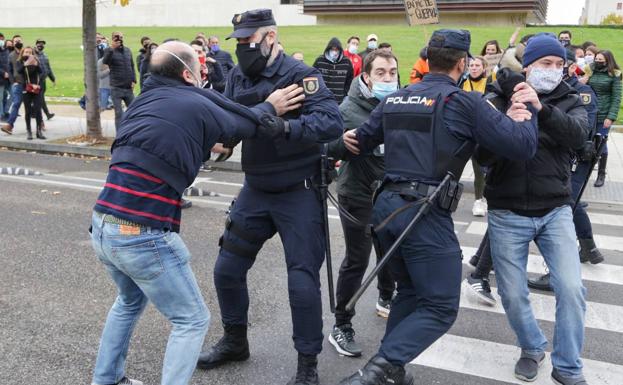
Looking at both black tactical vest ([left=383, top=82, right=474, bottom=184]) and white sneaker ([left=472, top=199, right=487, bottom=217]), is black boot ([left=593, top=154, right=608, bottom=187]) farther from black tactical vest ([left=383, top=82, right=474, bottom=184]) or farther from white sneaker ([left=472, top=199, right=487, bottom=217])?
black tactical vest ([left=383, top=82, right=474, bottom=184])

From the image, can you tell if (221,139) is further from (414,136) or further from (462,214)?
(462,214)

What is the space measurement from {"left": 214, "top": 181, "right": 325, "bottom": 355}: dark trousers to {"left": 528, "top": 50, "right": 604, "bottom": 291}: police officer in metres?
1.89

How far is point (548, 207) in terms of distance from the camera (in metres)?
3.56

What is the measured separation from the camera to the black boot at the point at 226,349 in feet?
Answer: 12.5

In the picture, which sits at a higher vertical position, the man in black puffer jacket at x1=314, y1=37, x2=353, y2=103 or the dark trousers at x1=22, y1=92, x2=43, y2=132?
the man in black puffer jacket at x1=314, y1=37, x2=353, y2=103

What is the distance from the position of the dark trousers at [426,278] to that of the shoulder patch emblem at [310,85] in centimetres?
71

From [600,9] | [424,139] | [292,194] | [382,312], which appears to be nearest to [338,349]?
[382,312]

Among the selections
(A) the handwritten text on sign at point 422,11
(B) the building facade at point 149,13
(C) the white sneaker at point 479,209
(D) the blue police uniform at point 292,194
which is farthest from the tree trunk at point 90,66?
(B) the building facade at point 149,13

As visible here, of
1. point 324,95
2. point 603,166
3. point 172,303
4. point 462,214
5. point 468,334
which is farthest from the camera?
point 603,166

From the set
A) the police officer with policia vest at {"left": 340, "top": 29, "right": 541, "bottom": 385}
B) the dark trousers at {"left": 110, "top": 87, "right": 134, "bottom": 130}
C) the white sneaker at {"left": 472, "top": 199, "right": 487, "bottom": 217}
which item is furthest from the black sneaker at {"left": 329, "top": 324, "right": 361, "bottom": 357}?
the dark trousers at {"left": 110, "top": 87, "right": 134, "bottom": 130}

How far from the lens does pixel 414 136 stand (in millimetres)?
3178

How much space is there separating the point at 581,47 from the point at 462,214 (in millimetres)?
5878

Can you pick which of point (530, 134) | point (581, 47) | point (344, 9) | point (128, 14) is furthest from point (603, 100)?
point (128, 14)

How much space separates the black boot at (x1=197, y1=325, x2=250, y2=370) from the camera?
380 cm
